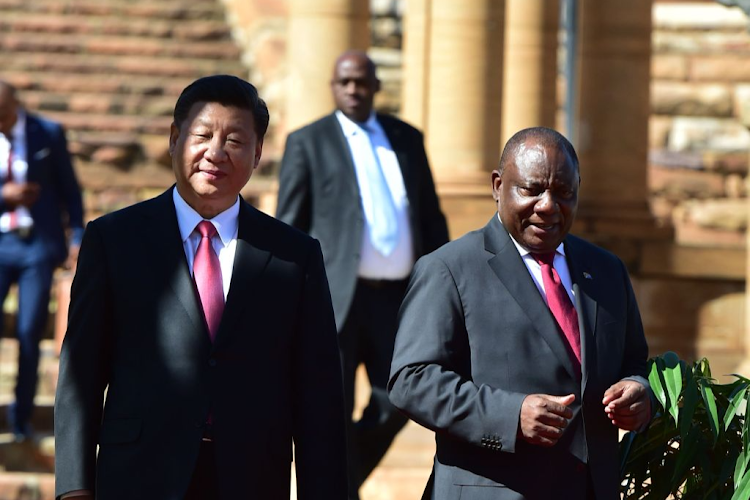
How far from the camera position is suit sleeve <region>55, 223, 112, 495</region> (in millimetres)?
4457

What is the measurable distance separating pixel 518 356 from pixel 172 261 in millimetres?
963

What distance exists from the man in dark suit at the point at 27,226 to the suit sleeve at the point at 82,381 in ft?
17.5

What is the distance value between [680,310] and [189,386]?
9.79 metres

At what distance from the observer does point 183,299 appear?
178 inches

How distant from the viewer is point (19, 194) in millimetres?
9703

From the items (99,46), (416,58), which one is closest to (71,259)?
(416,58)

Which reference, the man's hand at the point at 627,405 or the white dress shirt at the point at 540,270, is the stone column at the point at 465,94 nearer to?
the white dress shirt at the point at 540,270

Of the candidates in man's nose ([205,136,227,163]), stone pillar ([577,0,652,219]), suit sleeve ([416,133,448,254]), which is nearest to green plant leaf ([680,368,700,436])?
man's nose ([205,136,227,163])

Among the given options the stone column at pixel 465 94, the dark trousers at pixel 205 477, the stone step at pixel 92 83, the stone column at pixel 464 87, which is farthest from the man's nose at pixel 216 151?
the stone step at pixel 92 83

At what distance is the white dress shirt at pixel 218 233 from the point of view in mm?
4652

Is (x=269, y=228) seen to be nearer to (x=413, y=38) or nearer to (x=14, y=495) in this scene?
(x=14, y=495)

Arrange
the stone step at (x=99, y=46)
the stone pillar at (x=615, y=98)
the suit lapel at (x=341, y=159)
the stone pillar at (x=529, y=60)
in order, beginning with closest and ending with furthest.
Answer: the suit lapel at (x=341, y=159) → the stone pillar at (x=615, y=98) → the stone pillar at (x=529, y=60) → the stone step at (x=99, y=46)

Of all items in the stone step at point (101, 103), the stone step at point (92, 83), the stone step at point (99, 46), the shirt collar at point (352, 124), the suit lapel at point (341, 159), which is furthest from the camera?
the stone step at point (99, 46)

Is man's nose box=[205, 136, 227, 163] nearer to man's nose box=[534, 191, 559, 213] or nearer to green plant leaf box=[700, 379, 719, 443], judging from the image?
man's nose box=[534, 191, 559, 213]
